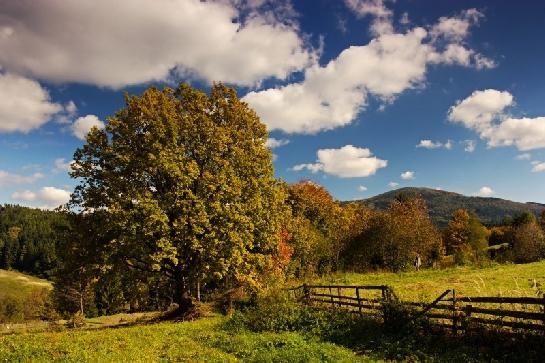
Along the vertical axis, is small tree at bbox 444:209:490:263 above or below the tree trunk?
above

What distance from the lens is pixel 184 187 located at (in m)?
30.5

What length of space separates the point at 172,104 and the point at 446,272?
36444 mm

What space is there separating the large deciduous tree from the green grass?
5730 millimetres

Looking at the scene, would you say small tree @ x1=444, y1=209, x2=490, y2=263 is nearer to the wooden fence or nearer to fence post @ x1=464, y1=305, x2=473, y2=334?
the wooden fence

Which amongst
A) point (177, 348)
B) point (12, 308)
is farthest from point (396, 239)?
point (12, 308)

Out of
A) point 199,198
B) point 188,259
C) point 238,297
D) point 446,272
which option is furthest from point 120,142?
point 446,272

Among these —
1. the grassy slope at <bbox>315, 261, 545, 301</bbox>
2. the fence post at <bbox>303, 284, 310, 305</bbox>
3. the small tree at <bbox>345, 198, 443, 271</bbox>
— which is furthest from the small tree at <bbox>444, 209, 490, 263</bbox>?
the fence post at <bbox>303, 284, 310, 305</bbox>

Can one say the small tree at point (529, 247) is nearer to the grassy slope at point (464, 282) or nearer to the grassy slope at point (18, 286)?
the grassy slope at point (464, 282)

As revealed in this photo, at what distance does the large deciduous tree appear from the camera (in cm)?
2933

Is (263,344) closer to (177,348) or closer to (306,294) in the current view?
(177,348)

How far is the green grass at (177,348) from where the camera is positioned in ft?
60.2

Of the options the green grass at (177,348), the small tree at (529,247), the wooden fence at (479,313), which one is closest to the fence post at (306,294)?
the green grass at (177,348)

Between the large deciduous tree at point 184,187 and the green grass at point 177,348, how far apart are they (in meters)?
5.73

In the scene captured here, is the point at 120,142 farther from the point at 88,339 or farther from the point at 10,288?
the point at 10,288
